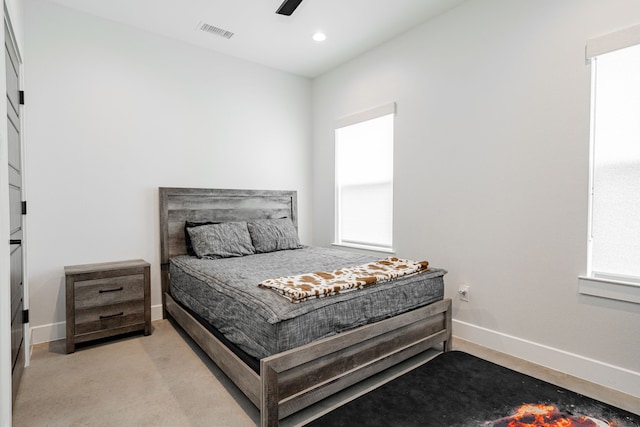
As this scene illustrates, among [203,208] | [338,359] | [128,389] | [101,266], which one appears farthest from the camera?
[203,208]

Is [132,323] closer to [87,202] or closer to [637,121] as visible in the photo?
[87,202]

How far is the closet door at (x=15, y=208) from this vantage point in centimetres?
194

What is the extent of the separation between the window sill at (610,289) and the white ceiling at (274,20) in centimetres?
235

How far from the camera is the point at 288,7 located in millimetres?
2697

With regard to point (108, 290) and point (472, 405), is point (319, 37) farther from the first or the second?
point (472, 405)

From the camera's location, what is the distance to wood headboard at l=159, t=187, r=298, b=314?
3.33 meters

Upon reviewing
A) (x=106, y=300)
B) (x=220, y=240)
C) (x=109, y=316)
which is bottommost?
(x=109, y=316)

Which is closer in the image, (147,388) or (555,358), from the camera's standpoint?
(147,388)

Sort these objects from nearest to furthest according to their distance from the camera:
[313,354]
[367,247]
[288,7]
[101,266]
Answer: [313,354]
[288,7]
[101,266]
[367,247]

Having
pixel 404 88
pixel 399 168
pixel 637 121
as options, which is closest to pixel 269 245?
pixel 399 168

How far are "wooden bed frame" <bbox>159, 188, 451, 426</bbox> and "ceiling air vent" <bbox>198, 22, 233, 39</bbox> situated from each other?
156 cm

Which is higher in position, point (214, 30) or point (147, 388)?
point (214, 30)

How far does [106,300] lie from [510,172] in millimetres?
3293

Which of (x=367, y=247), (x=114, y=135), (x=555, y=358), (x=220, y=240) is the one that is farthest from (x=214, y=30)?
(x=555, y=358)
